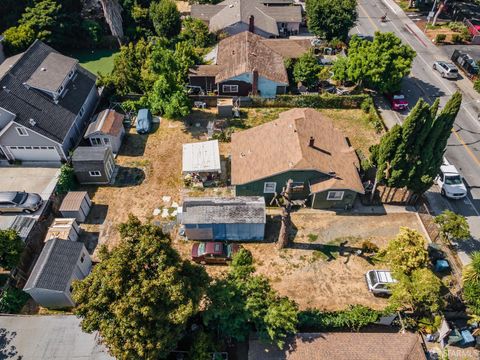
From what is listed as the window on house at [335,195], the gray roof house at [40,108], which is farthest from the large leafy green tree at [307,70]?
the gray roof house at [40,108]

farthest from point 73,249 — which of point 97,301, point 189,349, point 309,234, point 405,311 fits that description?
point 405,311

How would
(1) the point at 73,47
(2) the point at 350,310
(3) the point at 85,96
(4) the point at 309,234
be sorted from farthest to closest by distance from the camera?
(1) the point at 73,47 < (3) the point at 85,96 < (4) the point at 309,234 < (2) the point at 350,310

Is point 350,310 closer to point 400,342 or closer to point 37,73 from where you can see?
point 400,342

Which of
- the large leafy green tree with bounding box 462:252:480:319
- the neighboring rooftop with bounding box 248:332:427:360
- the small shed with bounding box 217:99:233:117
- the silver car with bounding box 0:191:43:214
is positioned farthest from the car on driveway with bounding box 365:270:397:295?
the silver car with bounding box 0:191:43:214

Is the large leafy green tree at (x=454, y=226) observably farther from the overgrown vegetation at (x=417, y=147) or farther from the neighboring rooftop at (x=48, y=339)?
the neighboring rooftop at (x=48, y=339)

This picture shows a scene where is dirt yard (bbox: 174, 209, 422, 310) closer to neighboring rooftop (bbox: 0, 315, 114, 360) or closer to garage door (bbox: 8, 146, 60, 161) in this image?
neighboring rooftop (bbox: 0, 315, 114, 360)
